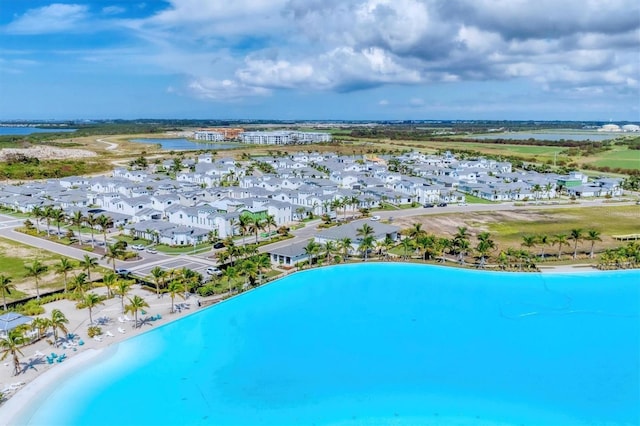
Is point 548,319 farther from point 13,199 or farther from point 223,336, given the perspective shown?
point 13,199

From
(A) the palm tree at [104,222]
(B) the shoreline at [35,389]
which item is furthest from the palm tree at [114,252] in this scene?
(B) the shoreline at [35,389]

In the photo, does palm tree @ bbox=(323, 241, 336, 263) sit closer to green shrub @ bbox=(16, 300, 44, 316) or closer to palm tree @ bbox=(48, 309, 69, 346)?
palm tree @ bbox=(48, 309, 69, 346)

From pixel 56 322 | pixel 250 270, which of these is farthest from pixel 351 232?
pixel 56 322

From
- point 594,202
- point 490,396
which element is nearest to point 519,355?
point 490,396

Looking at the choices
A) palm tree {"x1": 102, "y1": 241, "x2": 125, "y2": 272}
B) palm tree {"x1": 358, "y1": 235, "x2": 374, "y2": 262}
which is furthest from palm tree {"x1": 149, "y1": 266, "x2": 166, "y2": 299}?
palm tree {"x1": 358, "y1": 235, "x2": 374, "y2": 262}

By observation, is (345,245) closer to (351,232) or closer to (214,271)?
(351,232)

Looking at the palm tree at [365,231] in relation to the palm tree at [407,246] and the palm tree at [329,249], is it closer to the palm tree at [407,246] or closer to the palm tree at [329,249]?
the palm tree at [329,249]
